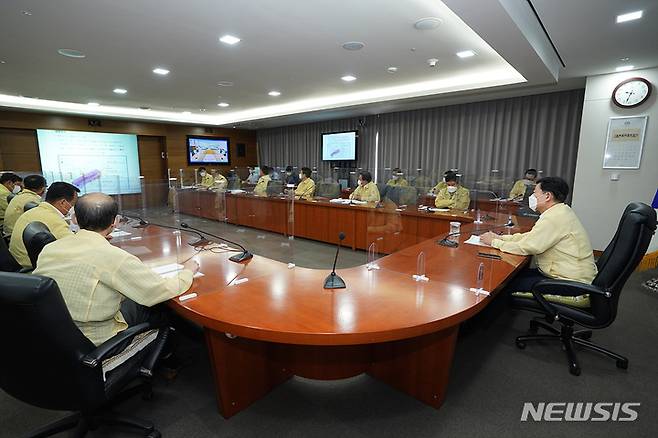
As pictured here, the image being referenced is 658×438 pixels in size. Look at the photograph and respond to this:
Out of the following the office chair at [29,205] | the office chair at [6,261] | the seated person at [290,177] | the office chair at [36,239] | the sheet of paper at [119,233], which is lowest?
the office chair at [6,261]

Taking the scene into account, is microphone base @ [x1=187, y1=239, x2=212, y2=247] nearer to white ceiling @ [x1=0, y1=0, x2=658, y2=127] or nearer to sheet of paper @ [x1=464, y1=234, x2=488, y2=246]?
white ceiling @ [x1=0, y1=0, x2=658, y2=127]

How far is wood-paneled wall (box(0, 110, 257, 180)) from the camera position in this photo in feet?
24.0

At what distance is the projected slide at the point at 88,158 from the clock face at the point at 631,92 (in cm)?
869

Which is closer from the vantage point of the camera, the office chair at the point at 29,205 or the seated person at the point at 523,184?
the office chair at the point at 29,205

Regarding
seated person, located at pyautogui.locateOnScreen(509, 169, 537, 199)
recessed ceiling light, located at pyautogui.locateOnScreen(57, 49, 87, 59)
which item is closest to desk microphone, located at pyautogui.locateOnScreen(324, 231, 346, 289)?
recessed ceiling light, located at pyautogui.locateOnScreen(57, 49, 87, 59)

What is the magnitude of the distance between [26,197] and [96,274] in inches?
122

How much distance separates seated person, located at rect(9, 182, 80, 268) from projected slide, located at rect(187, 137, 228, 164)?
757 cm

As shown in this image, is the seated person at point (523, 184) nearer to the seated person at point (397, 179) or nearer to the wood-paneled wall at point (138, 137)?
the seated person at point (397, 179)

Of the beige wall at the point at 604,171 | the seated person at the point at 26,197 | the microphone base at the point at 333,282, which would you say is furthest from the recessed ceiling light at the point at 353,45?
the seated person at the point at 26,197

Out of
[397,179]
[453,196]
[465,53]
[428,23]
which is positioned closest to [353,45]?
[428,23]

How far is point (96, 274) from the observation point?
136 cm

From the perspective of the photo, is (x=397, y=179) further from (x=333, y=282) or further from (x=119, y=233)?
(x=333, y=282)

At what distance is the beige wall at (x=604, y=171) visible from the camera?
4121 mm

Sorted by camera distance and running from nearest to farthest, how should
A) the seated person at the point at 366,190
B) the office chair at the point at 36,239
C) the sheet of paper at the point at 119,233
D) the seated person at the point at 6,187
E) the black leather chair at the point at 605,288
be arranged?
the black leather chair at the point at 605,288 → the office chair at the point at 36,239 → the sheet of paper at the point at 119,233 → the seated person at the point at 6,187 → the seated person at the point at 366,190
